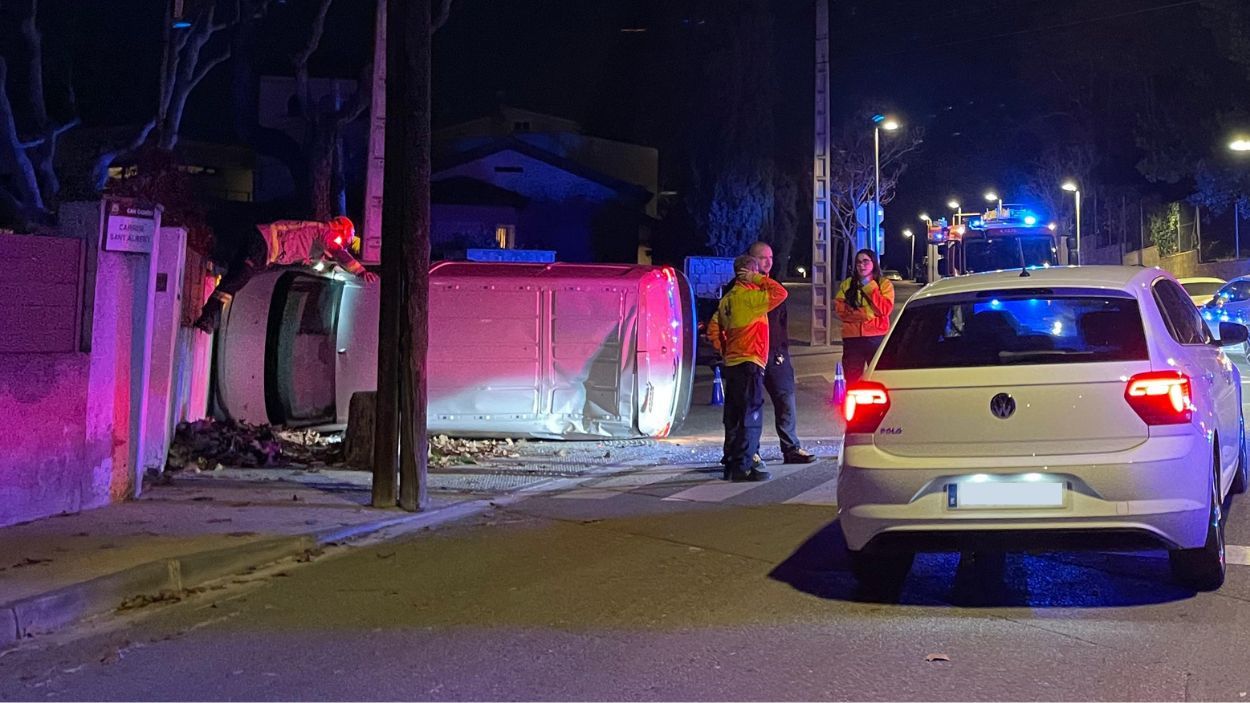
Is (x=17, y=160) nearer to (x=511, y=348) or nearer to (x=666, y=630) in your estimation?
(x=511, y=348)

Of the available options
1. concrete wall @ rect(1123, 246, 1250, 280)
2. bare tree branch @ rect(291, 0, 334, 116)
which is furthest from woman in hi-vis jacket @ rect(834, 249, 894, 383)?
concrete wall @ rect(1123, 246, 1250, 280)

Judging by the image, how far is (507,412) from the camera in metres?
12.6

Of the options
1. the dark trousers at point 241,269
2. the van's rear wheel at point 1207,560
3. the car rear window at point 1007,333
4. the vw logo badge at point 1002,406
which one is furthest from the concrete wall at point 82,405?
the van's rear wheel at point 1207,560

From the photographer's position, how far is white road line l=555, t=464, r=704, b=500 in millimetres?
9797

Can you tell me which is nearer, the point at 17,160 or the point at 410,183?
the point at 410,183

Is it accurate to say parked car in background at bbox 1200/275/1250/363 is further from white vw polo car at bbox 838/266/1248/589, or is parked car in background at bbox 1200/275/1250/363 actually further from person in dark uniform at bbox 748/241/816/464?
white vw polo car at bbox 838/266/1248/589

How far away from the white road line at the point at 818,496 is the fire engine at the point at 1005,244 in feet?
54.7

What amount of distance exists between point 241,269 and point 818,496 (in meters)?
6.30

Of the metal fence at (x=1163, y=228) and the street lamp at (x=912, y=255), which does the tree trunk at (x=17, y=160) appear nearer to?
the metal fence at (x=1163, y=228)

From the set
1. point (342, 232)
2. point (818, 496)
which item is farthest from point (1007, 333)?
point (342, 232)

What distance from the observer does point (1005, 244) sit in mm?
25062

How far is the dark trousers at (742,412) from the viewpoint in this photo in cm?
970

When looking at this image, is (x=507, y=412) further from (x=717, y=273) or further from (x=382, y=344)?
(x=717, y=273)

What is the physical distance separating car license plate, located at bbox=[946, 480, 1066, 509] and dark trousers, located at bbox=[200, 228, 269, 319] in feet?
26.7
